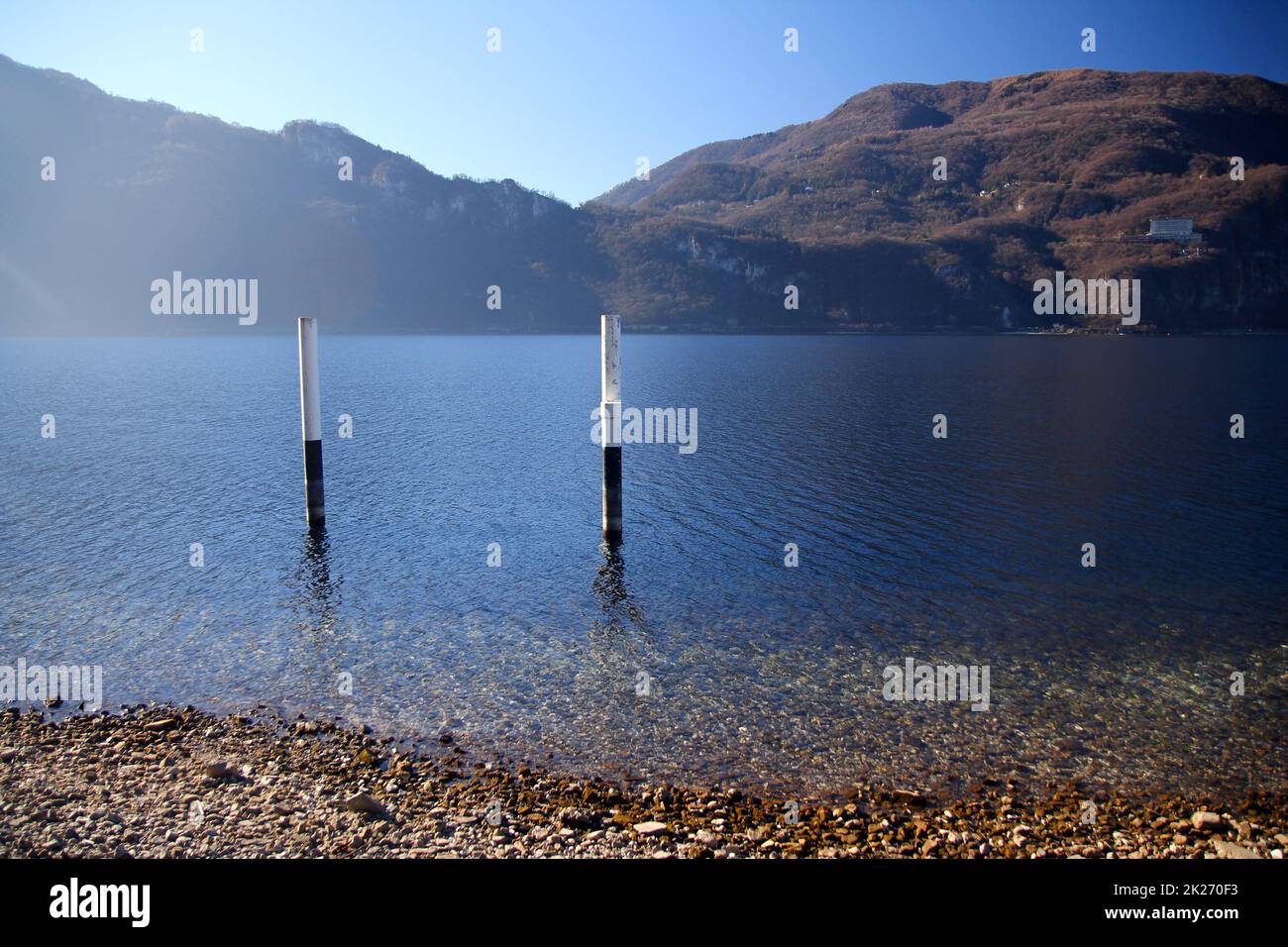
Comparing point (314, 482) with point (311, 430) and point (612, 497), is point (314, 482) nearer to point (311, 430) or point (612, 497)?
point (311, 430)

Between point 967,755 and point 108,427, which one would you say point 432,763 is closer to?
point 967,755

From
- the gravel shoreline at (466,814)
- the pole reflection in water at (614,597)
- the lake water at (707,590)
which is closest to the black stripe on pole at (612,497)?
the pole reflection in water at (614,597)

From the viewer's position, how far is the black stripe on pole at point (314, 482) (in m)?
24.1

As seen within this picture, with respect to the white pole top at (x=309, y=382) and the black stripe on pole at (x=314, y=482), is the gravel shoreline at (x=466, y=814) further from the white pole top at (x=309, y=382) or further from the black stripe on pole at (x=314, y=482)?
the white pole top at (x=309, y=382)

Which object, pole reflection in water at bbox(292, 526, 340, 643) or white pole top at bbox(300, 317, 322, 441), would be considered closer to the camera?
pole reflection in water at bbox(292, 526, 340, 643)

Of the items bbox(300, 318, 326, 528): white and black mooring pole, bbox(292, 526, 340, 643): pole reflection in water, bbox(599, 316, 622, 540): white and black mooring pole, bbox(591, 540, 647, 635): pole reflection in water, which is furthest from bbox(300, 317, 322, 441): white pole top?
bbox(591, 540, 647, 635): pole reflection in water

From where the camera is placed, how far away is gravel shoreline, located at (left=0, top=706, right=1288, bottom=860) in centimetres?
881

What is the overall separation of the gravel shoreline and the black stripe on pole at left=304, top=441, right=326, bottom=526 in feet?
41.5

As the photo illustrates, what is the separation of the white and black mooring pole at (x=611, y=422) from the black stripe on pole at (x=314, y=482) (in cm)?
849

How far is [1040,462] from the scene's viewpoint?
35.2 meters

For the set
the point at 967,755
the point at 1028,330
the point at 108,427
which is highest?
the point at 1028,330

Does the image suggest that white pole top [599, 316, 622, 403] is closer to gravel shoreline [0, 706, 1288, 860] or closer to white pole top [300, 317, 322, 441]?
white pole top [300, 317, 322, 441]
